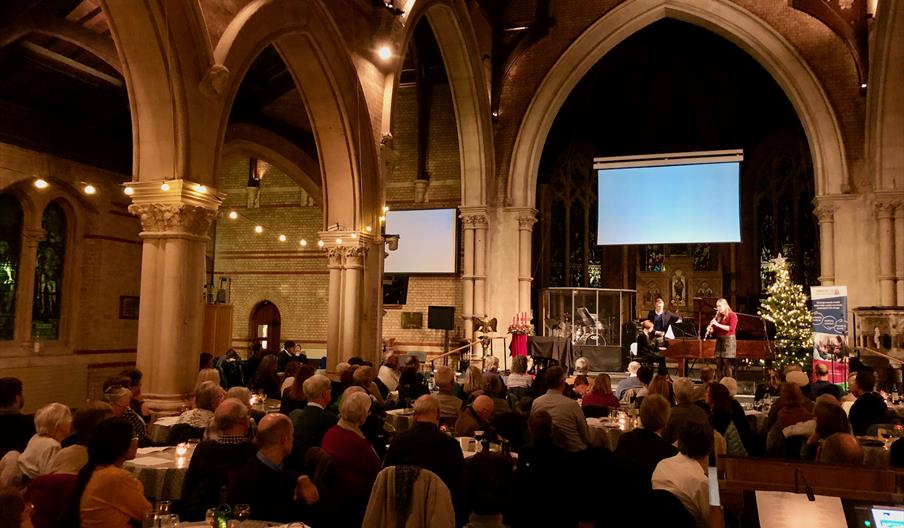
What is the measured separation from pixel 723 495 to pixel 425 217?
14329mm

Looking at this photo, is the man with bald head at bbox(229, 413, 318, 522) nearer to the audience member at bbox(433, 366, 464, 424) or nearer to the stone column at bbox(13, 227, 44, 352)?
the audience member at bbox(433, 366, 464, 424)

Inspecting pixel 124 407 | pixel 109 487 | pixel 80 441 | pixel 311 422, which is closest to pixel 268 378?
pixel 124 407

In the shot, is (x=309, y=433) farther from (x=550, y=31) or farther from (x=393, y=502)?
(x=550, y=31)

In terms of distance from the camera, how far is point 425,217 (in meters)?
17.3

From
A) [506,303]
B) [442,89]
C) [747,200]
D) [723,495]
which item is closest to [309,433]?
[723,495]

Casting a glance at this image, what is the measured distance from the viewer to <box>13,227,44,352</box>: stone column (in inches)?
421

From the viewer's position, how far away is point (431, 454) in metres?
3.85

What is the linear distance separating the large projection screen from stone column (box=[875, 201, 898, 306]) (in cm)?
268

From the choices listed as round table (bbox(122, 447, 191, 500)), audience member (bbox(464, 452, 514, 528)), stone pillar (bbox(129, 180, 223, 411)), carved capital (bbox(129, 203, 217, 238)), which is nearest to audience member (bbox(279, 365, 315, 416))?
round table (bbox(122, 447, 191, 500))

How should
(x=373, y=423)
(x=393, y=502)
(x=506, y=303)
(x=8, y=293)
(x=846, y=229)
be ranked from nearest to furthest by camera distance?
(x=393, y=502) → (x=373, y=423) → (x=8, y=293) → (x=846, y=229) → (x=506, y=303)

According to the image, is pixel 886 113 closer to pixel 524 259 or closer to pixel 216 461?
pixel 524 259

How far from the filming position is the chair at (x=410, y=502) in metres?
2.97

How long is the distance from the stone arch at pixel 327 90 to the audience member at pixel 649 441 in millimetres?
5768

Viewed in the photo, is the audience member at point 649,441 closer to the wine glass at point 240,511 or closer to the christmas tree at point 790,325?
the wine glass at point 240,511
